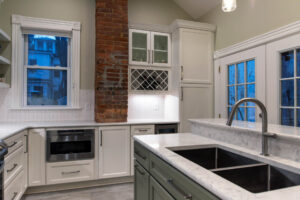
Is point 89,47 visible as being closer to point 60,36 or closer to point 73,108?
point 60,36

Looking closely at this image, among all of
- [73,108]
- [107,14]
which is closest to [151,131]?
[73,108]

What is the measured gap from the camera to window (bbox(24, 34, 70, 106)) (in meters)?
3.43

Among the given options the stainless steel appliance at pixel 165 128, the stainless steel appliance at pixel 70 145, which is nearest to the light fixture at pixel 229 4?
the stainless steel appliance at pixel 165 128

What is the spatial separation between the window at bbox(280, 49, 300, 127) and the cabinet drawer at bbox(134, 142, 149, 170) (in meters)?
1.92

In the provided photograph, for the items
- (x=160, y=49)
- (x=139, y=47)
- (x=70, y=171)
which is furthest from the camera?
(x=160, y=49)

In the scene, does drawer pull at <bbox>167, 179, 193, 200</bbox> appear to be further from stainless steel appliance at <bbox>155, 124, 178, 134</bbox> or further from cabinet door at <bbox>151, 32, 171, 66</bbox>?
cabinet door at <bbox>151, 32, 171, 66</bbox>

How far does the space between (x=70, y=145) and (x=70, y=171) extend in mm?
365

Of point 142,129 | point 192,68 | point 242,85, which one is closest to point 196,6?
point 192,68

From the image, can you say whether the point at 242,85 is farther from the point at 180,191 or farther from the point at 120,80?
the point at 180,191

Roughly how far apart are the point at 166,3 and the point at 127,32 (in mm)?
1267

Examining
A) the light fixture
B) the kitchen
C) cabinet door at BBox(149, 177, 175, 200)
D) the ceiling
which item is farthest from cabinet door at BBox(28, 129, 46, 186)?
the ceiling

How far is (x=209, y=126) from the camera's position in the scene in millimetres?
1948

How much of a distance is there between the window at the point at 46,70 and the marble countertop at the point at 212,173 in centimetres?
231

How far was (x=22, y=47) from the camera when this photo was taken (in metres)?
3.31
